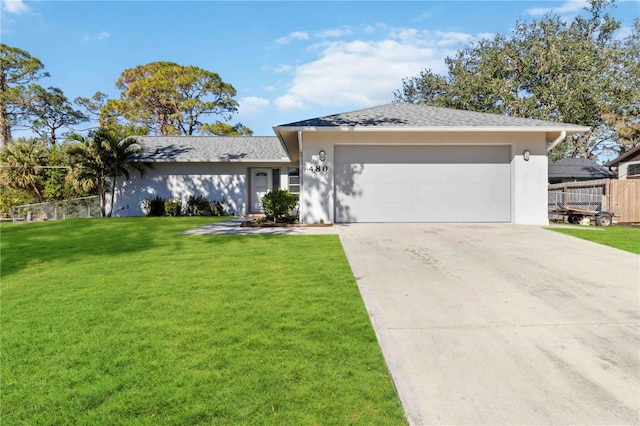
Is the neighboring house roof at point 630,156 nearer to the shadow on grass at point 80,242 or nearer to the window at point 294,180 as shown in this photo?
the window at point 294,180

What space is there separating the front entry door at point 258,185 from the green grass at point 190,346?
38.6 feet

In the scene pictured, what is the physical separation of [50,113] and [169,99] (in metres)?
11.3

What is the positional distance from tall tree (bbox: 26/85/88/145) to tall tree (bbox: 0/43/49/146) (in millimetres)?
738

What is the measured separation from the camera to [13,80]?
98.4 feet

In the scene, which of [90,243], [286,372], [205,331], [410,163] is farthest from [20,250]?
[410,163]

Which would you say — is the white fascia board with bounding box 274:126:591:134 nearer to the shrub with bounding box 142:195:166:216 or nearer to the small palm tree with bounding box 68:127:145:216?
the shrub with bounding box 142:195:166:216

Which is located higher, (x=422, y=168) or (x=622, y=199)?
(x=422, y=168)

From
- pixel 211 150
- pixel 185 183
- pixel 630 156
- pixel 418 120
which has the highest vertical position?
pixel 211 150

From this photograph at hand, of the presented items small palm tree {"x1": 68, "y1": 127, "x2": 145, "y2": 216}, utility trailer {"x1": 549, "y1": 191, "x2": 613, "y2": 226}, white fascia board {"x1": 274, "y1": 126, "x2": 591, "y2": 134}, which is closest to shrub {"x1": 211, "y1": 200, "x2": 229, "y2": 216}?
small palm tree {"x1": 68, "y1": 127, "x2": 145, "y2": 216}

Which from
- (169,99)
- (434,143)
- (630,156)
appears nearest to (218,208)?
(434,143)

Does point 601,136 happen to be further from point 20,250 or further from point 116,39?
point 20,250

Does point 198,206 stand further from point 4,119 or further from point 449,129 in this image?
point 4,119

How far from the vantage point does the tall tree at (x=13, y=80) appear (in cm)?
2891

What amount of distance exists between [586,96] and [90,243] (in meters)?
25.0
